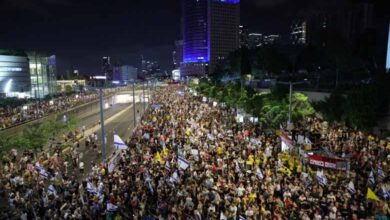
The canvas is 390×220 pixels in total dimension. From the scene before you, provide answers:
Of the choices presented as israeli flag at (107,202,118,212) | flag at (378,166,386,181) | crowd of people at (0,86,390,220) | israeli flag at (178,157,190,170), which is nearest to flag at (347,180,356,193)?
crowd of people at (0,86,390,220)

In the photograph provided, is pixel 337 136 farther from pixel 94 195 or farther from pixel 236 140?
pixel 94 195

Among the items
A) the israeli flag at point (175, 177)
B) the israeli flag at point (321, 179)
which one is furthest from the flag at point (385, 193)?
the israeli flag at point (175, 177)

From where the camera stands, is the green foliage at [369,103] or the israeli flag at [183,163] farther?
the green foliage at [369,103]

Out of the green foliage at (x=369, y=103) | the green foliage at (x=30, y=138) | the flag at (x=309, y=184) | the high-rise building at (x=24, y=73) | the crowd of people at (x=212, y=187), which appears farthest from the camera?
the high-rise building at (x=24, y=73)

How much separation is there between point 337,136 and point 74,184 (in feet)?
64.5

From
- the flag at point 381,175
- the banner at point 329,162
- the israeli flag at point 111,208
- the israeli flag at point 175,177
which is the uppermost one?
the banner at point 329,162

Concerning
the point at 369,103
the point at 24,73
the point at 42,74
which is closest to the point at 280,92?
the point at 369,103

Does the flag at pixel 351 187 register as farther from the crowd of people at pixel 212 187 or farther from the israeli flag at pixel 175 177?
the israeli flag at pixel 175 177

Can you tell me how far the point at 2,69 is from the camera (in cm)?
11756

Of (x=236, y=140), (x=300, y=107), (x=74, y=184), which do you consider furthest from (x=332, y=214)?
(x=300, y=107)

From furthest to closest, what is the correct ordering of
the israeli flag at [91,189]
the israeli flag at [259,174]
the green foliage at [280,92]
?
the green foliage at [280,92] < the israeli flag at [259,174] < the israeli flag at [91,189]

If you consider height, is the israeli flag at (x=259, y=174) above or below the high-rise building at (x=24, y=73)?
below

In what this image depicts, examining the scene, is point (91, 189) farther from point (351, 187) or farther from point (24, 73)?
point (24, 73)

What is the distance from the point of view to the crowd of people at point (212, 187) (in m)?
14.3
